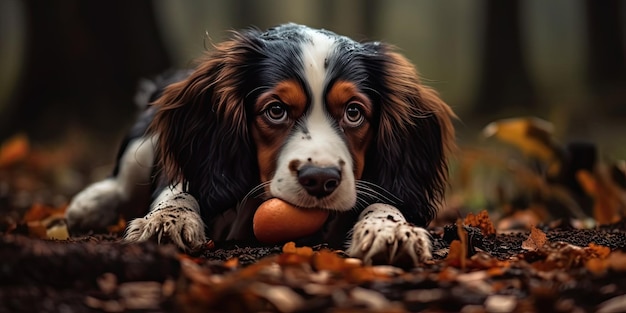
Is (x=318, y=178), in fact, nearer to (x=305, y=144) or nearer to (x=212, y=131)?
(x=305, y=144)

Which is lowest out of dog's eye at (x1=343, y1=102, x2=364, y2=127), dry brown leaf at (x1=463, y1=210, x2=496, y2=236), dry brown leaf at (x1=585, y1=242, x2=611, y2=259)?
dry brown leaf at (x1=463, y1=210, x2=496, y2=236)

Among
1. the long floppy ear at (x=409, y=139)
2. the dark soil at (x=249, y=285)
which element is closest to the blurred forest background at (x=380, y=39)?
the long floppy ear at (x=409, y=139)

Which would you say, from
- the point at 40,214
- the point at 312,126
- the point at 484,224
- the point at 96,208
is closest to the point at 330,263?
the point at 312,126

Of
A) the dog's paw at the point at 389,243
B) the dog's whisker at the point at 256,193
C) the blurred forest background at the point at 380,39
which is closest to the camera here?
the dog's paw at the point at 389,243

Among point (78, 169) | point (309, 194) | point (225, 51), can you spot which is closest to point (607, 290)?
point (309, 194)

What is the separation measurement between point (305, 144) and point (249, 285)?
1109 mm

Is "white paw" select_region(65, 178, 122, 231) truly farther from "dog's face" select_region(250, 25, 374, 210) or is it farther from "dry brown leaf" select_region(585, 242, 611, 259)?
"dry brown leaf" select_region(585, 242, 611, 259)

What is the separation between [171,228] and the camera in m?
3.44

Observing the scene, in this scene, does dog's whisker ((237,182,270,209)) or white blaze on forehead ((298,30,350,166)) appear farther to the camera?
dog's whisker ((237,182,270,209))

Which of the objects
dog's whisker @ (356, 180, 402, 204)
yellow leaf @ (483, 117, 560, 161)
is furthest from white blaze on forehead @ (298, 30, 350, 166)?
yellow leaf @ (483, 117, 560, 161)

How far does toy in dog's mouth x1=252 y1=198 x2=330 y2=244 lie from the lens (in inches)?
133

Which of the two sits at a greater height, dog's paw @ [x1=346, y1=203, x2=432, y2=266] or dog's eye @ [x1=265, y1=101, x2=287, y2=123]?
dog's eye @ [x1=265, y1=101, x2=287, y2=123]

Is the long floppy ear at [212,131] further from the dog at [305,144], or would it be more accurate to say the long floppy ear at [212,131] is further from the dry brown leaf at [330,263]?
the dry brown leaf at [330,263]

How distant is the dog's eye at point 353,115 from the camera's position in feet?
11.9
